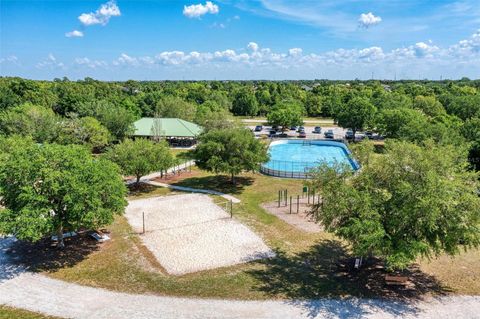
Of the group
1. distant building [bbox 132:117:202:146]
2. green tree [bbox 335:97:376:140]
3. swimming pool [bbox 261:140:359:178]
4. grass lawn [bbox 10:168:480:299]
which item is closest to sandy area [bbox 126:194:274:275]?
grass lawn [bbox 10:168:480:299]

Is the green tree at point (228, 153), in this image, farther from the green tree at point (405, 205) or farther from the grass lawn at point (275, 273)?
the green tree at point (405, 205)

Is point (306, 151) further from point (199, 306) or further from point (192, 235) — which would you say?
point (199, 306)

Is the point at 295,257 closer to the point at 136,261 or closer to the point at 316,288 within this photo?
the point at 316,288

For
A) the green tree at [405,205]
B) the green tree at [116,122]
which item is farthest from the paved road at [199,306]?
the green tree at [116,122]

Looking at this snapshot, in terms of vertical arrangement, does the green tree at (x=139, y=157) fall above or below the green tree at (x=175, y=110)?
below

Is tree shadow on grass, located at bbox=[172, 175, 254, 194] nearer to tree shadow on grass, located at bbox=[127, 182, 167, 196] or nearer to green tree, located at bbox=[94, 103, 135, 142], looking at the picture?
tree shadow on grass, located at bbox=[127, 182, 167, 196]

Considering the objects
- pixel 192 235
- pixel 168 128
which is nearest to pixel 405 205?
pixel 192 235
